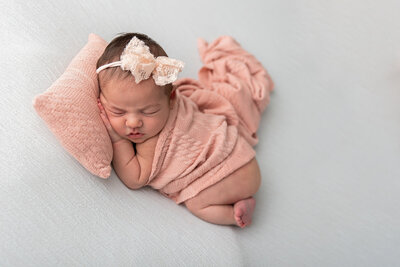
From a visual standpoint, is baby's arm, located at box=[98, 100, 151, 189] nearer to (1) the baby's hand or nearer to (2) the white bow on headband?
(1) the baby's hand

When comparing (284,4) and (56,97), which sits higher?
(56,97)

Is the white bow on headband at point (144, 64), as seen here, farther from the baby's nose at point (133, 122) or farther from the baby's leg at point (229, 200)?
the baby's leg at point (229, 200)

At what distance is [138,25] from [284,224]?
0.86 m

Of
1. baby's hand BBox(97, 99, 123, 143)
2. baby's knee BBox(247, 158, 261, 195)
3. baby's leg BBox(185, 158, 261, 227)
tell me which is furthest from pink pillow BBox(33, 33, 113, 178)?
baby's knee BBox(247, 158, 261, 195)

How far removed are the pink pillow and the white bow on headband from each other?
0.07m

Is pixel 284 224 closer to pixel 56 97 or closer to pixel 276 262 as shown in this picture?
pixel 276 262

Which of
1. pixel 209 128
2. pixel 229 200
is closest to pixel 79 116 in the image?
pixel 209 128

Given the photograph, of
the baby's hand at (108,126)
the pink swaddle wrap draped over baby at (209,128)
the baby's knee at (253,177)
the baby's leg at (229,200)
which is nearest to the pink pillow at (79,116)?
the baby's hand at (108,126)

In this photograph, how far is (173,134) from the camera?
1.15 m

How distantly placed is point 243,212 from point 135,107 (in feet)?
1.52

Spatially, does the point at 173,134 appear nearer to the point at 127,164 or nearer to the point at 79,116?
the point at 127,164

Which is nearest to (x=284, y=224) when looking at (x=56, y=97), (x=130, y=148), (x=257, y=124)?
(x=257, y=124)

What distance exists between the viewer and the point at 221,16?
1767 millimetres

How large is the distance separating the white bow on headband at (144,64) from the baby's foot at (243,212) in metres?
0.45
